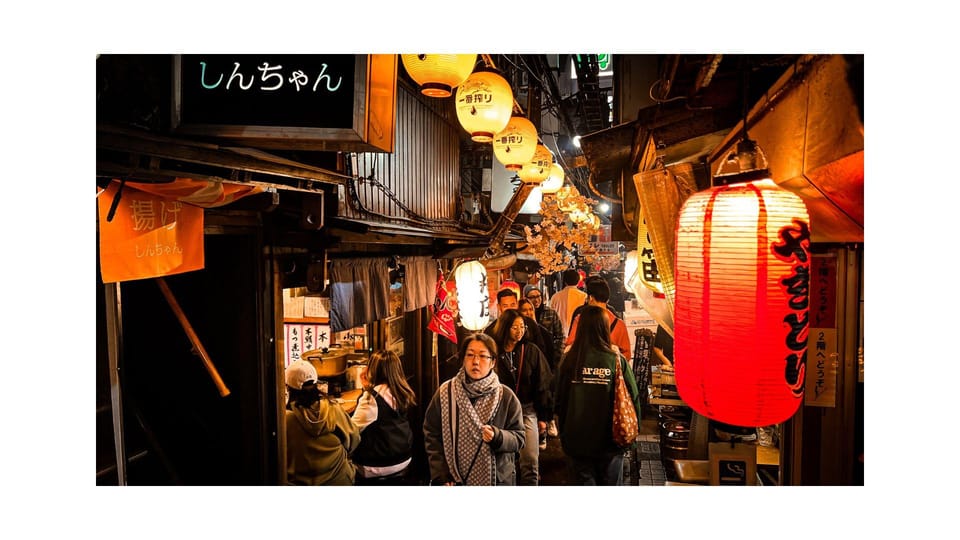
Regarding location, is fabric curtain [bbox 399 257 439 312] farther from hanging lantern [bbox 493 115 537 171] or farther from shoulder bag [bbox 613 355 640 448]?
shoulder bag [bbox 613 355 640 448]

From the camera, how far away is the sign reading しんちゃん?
3.65m

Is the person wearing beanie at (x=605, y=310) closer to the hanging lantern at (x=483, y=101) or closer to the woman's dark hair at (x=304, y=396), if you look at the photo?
the hanging lantern at (x=483, y=101)

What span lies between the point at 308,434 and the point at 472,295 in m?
3.53

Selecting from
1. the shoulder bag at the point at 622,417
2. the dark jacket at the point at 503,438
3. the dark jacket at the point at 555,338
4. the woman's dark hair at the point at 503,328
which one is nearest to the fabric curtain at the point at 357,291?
the dark jacket at the point at 503,438

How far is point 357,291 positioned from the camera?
7125mm

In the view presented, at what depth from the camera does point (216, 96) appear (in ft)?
12.0

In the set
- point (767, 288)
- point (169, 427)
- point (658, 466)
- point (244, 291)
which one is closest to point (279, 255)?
point (244, 291)

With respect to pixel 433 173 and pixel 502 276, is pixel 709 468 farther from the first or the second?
pixel 502 276

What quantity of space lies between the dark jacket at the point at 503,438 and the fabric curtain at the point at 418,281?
3.43 meters

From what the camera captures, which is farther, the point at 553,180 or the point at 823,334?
the point at 553,180

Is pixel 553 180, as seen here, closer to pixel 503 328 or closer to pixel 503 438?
pixel 503 328

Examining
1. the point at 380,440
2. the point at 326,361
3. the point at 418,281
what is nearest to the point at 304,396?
the point at 380,440

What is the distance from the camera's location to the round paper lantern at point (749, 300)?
8.99ft

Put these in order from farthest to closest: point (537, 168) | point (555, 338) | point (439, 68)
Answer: point (555, 338)
point (537, 168)
point (439, 68)
